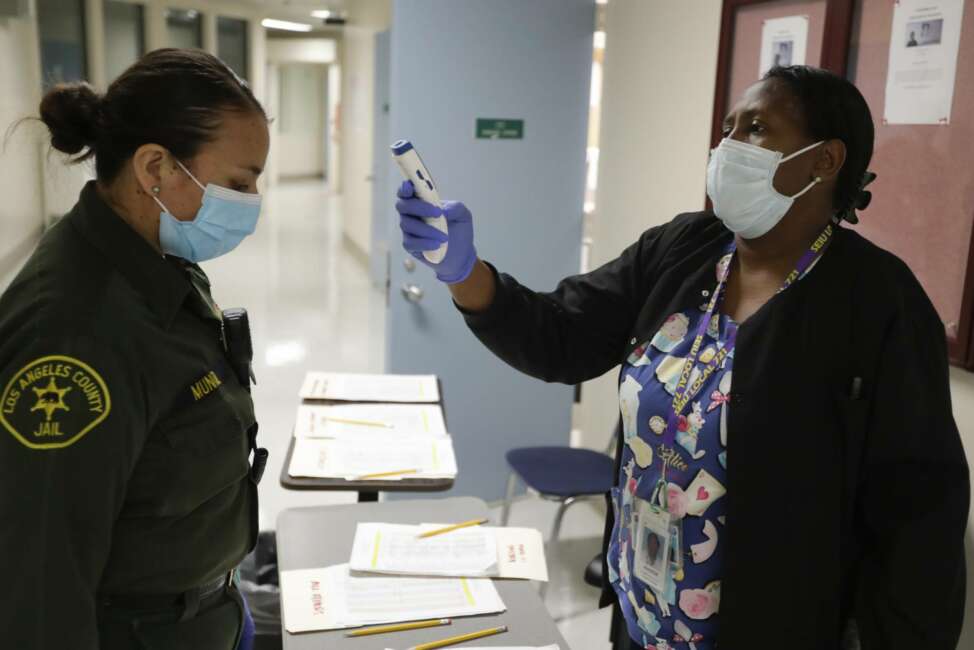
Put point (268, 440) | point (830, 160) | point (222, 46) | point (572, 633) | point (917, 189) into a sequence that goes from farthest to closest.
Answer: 1. point (222, 46)
2. point (268, 440)
3. point (572, 633)
4. point (917, 189)
5. point (830, 160)

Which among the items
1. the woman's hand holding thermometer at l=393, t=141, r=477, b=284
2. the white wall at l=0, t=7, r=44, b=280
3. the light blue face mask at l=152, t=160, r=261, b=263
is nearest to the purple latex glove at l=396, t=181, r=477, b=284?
the woman's hand holding thermometer at l=393, t=141, r=477, b=284

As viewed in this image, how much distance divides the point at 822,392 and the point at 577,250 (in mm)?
2316

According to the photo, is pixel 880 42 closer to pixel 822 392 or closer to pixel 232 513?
pixel 822 392

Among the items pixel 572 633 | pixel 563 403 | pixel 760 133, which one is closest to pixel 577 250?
pixel 563 403

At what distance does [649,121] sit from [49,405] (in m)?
2.44

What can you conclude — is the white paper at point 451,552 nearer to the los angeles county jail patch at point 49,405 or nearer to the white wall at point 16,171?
the los angeles county jail patch at point 49,405

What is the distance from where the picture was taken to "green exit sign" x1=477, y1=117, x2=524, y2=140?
10.4ft

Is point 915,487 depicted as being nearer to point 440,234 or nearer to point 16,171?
point 440,234

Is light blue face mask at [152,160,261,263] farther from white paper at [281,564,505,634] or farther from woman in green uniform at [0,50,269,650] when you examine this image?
white paper at [281,564,505,634]

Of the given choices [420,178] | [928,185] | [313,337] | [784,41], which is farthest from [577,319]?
[313,337]

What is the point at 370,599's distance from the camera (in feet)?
4.71

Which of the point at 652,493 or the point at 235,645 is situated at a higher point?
the point at 652,493

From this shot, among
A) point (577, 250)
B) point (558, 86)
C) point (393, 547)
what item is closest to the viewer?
point (393, 547)

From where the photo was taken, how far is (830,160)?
4.23 ft
